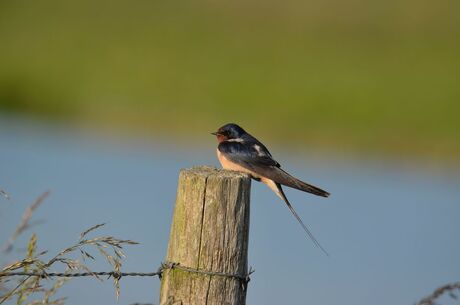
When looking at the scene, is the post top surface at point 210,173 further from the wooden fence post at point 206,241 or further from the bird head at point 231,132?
the bird head at point 231,132

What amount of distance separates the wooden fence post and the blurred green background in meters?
13.1

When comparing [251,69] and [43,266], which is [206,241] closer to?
[43,266]

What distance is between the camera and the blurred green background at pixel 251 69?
18.1 meters

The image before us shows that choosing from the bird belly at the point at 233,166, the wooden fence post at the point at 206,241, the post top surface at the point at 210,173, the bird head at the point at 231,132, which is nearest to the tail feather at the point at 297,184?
the bird belly at the point at 233,166

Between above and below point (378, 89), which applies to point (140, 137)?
below

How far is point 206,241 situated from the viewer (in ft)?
11.8

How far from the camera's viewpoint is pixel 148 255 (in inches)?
349

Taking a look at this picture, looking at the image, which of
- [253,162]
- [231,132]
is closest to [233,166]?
[253,162]

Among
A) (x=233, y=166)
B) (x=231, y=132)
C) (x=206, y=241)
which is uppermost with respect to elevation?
(x=231, y=132)

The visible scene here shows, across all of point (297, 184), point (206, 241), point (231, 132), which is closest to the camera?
point (206, 241)

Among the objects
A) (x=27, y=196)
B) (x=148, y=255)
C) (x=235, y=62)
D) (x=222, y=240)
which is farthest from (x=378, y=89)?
(x=222, y=240)

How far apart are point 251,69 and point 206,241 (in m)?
18.5

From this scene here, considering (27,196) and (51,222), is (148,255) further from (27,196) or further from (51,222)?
(27,196)

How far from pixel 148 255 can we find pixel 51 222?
1.42 m
